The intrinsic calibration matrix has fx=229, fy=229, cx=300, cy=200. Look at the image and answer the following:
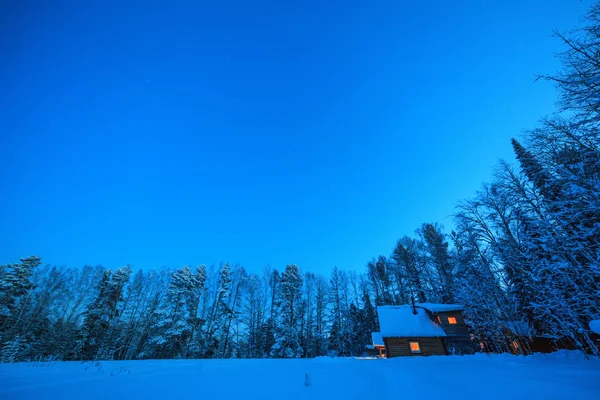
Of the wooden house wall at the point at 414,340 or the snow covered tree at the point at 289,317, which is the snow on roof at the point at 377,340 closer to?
the wooden house wall at the point at 414,340

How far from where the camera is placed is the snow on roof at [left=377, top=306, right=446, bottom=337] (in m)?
22.4

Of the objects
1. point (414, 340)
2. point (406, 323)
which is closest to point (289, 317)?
point (406, 323)

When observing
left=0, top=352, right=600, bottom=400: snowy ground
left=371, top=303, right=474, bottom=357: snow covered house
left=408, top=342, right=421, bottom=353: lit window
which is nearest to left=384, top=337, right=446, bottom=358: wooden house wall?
left=371, top=303, right=474, bottom=357: snow covered house

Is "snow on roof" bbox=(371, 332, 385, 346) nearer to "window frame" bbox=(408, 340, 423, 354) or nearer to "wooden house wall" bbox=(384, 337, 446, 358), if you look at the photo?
"wooden house wall" bbox=(384, 337, 446, 358)

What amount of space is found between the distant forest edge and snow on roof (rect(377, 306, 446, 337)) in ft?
11.7

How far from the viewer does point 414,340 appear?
22719mm

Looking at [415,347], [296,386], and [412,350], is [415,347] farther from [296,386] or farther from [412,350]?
[296,386]

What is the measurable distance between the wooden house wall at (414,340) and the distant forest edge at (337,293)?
3.77 metres

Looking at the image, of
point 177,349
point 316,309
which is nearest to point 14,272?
point 177,349

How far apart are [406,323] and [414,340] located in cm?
→ 156

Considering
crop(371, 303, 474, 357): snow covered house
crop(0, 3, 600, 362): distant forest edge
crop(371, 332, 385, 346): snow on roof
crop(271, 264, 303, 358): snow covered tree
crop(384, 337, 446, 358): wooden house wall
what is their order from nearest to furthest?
crop(0, 3, 600, 362): distant forest edge
crop(384, 337, 446, 358): wooden house wall
crop(371, 303, 474, 357): snow covered house
crop(271, 264, 303, 358): snow covered tree
crop(371, 332, 385, 346): snow on roof

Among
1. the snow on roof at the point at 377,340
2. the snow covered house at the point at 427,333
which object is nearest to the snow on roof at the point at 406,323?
the snow covered house at the point at 427,333

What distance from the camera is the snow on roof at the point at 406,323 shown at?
22.4 meters

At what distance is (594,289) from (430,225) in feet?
80.0
